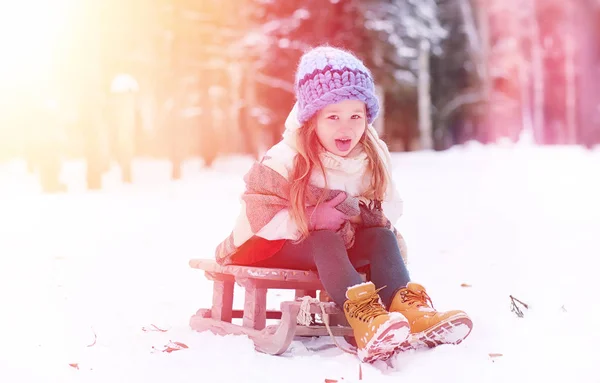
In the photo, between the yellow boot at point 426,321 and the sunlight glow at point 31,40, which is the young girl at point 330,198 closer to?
the yellow boot at point 426,321

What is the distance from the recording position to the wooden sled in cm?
357

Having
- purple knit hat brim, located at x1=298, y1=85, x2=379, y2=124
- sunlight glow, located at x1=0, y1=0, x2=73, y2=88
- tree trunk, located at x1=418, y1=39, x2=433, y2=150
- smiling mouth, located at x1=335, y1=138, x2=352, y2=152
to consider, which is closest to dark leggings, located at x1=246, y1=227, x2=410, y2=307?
smiling mouth, located at x1=335, y1=138, x2=352, y2=152

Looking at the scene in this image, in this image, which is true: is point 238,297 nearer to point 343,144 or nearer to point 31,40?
point 343,144

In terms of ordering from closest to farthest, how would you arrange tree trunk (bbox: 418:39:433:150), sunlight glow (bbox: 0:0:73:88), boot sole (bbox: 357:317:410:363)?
boot sole (bbox: 357:317:410:363) < sunlight glow (bbox: 0:0:73:88) < tree trunk (bbox: 418:39:433:150)

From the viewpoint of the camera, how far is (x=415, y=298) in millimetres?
3598

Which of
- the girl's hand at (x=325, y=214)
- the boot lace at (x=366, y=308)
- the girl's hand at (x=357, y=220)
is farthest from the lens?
the girl's hand at (x=357, y=220)

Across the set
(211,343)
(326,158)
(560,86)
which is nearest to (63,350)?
(211,343)

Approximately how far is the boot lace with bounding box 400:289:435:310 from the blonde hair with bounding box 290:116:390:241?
517mm

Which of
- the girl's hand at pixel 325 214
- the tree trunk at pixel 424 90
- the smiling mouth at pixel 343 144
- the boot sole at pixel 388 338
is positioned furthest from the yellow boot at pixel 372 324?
the tree trunk at pixel 424 90

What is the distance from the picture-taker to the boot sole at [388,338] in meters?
3.16

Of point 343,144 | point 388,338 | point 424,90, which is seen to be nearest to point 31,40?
point 343,144

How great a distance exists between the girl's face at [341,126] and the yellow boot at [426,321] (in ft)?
2.40

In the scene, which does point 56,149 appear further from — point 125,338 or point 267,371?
point 267,371

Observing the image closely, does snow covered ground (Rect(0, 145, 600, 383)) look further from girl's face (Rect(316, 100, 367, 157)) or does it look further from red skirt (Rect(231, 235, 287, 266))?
girl's face (Rect(316, 100, 367, 157))
